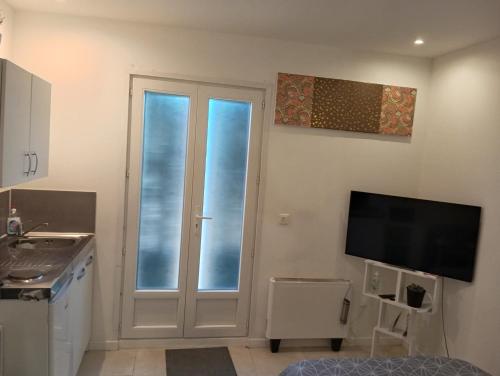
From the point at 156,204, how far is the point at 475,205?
2460mm

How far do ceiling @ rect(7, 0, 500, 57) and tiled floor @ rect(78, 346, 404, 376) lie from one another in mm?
2607

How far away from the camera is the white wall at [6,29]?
276 cm

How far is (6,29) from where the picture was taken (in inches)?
112

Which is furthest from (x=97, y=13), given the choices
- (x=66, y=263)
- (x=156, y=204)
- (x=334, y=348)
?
(x=334, y=348)

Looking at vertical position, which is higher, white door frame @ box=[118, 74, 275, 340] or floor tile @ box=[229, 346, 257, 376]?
white door frame @ box=[118, 74, 275, 340]

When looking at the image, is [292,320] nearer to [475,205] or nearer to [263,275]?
[263,275]

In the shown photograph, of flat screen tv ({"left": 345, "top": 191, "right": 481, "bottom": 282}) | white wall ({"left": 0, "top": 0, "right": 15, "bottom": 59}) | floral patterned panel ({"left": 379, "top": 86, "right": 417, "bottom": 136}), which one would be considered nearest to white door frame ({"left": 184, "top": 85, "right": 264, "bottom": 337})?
flat screen tv ({"left": 345, "top": 191, "right": 481, "bottom": 282})

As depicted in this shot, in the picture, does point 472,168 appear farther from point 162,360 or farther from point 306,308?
point 162,360

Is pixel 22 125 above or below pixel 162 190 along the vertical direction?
above

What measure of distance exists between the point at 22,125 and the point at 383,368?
7.73 ft

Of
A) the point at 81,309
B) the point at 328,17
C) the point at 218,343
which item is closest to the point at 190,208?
the point at 81,309

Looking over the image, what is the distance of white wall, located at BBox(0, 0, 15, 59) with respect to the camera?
2.76 meters

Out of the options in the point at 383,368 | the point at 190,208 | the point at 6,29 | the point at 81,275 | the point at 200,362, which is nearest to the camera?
the point at 383,368

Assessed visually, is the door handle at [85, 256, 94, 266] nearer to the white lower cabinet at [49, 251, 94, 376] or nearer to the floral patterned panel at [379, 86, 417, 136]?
the white lower cabinet at [49, 251, 94, 376]
